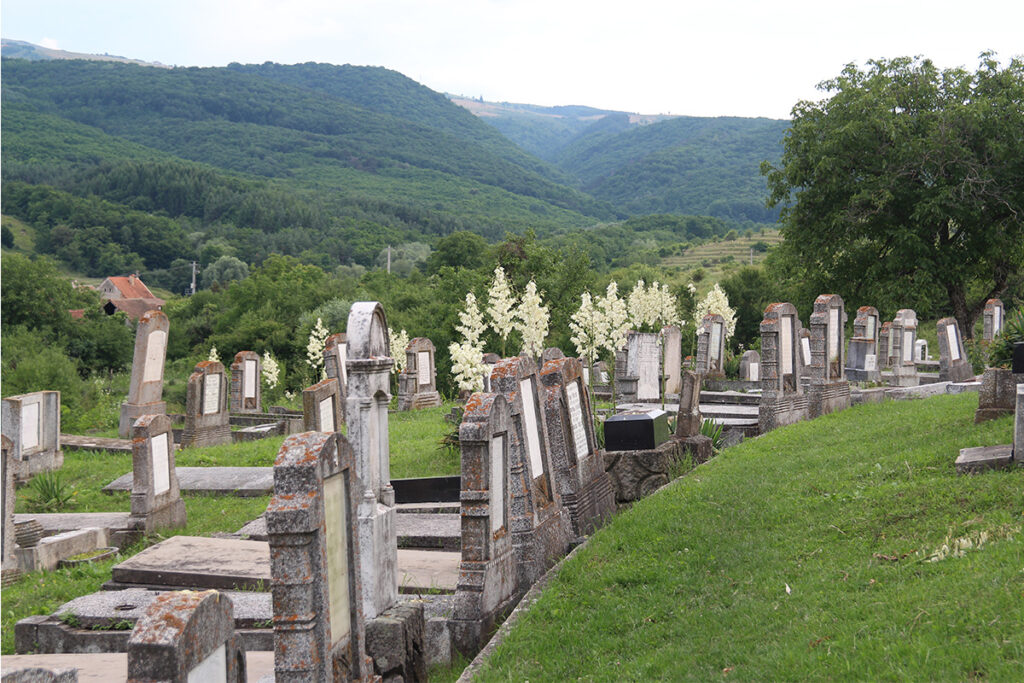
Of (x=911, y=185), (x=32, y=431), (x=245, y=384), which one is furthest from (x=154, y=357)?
(x=911, y=185)

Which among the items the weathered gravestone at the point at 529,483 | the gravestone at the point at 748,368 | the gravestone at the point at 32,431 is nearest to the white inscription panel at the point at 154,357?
the gravestone at the point at 32,431

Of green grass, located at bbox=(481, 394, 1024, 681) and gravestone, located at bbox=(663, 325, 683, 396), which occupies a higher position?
gravestone, located at bbox=(663, 325, 683, 396)

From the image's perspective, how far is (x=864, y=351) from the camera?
70.2 ft

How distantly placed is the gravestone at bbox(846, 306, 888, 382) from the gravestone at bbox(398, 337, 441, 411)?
1072 centimetres

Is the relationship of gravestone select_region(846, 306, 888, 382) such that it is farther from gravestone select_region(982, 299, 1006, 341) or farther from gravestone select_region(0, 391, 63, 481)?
gravestone select_region(0, 391, 63, 481)

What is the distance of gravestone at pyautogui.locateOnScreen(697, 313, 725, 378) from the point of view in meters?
23.4

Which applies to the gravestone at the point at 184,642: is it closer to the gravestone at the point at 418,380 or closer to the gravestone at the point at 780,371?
the gravestone at the point at 780,371

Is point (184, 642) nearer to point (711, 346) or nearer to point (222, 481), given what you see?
point (222, 481)

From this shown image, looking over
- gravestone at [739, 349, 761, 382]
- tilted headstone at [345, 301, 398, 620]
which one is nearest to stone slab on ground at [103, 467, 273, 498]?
tilted headstone at [345, 301, 398, 620]

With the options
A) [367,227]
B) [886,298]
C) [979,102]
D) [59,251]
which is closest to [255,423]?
[886,298]

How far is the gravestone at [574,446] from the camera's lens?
29.2 ft

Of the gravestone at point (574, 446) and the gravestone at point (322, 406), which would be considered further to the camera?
the gravestone at point (322, 406)

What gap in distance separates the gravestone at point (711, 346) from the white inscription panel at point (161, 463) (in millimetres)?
15057

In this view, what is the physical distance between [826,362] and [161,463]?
11812 mm
